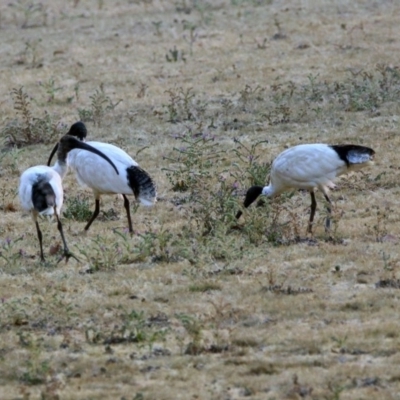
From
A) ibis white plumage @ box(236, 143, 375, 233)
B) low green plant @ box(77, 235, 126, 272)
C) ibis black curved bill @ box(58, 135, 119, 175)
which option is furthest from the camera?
ibis black curved bill @ box(58, 135, 119, 175)

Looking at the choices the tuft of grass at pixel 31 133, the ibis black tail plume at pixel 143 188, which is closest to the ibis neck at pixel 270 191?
the ibis black tail plume at pixel 143 188

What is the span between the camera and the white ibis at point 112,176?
9797mm

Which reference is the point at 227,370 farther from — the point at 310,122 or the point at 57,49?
the point at 57,49

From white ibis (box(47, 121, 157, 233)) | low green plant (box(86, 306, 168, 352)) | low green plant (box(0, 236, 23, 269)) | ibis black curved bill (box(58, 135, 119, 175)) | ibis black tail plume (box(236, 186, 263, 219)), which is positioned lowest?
low green plant (box(86, 306, 168, 352))

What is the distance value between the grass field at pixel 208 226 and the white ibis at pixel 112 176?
0.33 m

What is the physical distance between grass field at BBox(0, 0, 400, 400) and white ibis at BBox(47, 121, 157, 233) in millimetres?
328

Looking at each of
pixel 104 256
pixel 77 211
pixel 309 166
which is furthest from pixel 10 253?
pixel 309 166

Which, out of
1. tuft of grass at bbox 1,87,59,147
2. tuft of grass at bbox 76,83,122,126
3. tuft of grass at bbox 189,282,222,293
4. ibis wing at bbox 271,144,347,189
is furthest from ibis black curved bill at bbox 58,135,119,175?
tuft of grass at bbox 76,83,122,126

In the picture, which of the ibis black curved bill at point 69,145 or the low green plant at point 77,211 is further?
the low green plant at point 77,211

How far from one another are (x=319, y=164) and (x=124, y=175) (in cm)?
162

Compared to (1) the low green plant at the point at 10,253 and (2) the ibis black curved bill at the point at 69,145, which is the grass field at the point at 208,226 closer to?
(1) the low green plant at the point at 10,253

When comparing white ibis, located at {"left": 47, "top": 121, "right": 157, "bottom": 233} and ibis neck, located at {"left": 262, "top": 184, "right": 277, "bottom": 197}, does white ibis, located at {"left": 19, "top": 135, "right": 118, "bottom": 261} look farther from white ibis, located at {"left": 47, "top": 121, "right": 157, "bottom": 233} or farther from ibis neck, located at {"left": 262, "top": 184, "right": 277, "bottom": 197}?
ibis neck, located at {"left": 262, "top": 184, "right": 277, "bottom": 197}

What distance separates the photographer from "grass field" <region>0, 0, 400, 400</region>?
666 cm

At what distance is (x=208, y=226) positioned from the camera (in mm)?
9492
